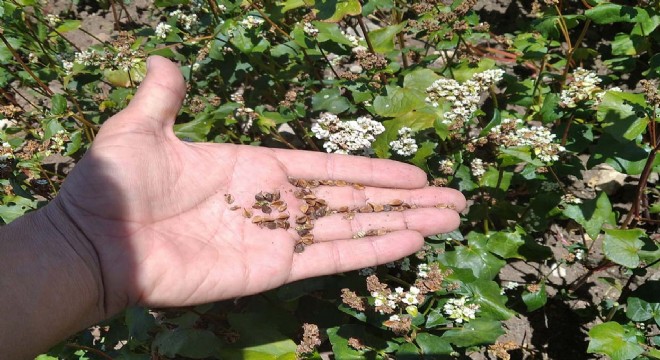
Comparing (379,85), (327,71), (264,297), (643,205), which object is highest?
(379,85)

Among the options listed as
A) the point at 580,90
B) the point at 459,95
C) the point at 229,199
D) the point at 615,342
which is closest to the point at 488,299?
the point at 615,342

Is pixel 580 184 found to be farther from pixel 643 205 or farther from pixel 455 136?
pixel 455 136

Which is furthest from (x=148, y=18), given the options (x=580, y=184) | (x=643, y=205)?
(x=643, y=205)

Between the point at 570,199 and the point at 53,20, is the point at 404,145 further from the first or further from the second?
the point at 53,20

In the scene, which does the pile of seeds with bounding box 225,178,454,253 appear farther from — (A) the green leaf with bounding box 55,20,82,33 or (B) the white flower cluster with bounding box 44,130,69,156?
(A) the green leaf with bounding box 55,20,82,33

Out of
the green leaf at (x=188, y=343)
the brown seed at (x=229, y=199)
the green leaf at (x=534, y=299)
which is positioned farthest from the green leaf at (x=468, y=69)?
the green leaf at (x=188, y=343)

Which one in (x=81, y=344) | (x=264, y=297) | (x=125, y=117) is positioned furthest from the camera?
(x=264, y=297)
